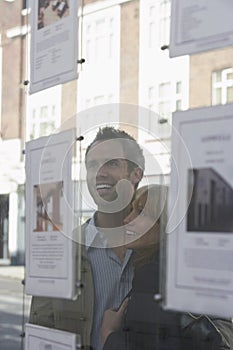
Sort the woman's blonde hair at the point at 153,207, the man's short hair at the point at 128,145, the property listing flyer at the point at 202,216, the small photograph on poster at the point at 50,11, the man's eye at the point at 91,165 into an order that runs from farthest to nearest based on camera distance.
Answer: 1. the small photograph on poster at the point at 50,11
2. the man's eye at the point at 91,165
3. the man's short hair at the point at 128,145
4. the woman's blonde hair at the point at 153,207
5. the property listing flyer at the point at 202,216

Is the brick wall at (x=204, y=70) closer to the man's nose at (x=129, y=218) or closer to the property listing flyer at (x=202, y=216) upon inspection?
the property listing flyer at (x=202, y=216)

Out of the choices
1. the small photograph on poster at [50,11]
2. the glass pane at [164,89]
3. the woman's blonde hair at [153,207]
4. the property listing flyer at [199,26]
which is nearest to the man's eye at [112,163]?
the woman's blonde hair at [153,207]

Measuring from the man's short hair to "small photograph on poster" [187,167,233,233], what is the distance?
23cm

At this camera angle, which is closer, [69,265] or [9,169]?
[69,265]

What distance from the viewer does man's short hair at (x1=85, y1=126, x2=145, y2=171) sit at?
1.97m

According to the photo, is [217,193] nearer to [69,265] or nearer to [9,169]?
[69,265]

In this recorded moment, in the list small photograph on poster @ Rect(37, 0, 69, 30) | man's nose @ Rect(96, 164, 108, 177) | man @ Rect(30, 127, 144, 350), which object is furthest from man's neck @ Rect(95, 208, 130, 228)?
small photograph on poster @ Rect(37, 0, 69, 30)

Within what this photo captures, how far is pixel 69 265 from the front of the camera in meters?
2.12

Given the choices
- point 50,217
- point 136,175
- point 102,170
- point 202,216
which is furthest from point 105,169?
point 202,216

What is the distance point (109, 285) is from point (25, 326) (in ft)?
1.43

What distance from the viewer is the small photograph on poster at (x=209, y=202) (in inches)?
66.6

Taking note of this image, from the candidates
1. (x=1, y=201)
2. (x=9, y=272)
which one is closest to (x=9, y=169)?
(x=1, y=201)

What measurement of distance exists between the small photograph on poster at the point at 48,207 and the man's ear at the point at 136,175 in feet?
0.90

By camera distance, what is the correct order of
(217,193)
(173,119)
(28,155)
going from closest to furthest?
(217,193)
(173,119)
(28,155)
